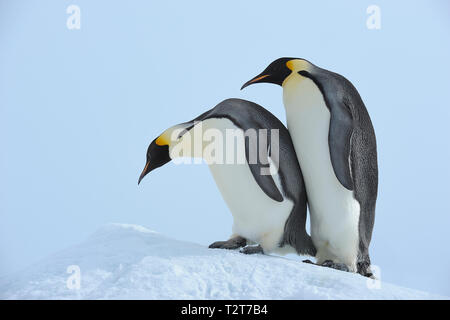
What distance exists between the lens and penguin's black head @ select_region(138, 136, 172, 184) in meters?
3.28

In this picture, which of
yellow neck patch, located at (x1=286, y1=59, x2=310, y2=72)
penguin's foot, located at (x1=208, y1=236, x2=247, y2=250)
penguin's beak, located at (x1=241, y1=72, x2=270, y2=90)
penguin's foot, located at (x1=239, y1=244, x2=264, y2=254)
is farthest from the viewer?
penguin's beak, located at (x1=241, y1=72, x2=270, y2=90)

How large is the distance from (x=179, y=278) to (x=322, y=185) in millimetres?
1072

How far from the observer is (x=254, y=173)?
278 cm

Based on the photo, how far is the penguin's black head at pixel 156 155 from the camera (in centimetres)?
328

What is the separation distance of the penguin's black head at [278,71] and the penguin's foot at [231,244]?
1.08m

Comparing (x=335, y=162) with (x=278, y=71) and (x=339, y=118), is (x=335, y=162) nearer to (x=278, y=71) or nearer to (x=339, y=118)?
(x=339, y=118)

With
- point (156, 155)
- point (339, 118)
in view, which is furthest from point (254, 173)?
point (156, 155)

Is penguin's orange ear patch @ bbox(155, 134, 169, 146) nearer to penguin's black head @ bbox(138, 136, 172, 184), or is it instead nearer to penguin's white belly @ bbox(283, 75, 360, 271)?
penguin's black head @ bbox(138, 136, 172, 184)

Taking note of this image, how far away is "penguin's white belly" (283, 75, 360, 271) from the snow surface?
0.38 metres

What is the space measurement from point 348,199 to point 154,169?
1324 millimetres
